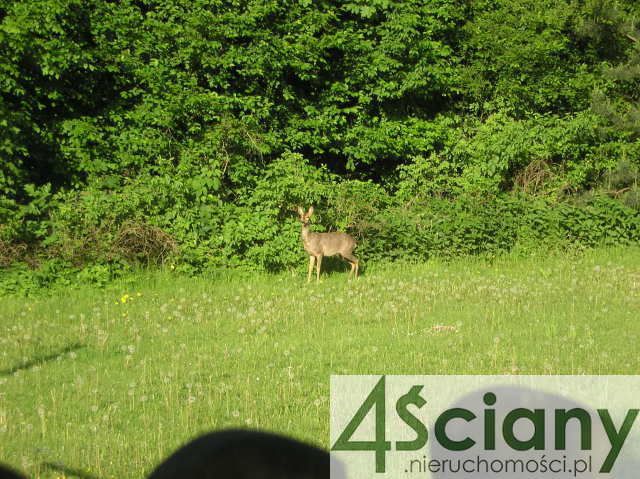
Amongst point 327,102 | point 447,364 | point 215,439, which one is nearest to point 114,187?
point 327,102

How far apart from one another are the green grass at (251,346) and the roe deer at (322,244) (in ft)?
1.38

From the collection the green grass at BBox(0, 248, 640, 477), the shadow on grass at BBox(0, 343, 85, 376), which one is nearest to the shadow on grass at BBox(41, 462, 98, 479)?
the green grass at BBox(0, 248, 640, 477)

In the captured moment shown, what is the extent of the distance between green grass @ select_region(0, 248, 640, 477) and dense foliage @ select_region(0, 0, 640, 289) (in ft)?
5.22

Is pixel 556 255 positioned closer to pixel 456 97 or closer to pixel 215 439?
pixel 456 97

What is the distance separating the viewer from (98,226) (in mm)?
13547

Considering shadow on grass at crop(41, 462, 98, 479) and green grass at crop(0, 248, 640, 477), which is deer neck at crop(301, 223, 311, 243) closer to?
green grass at crop(0, 248, 640, 477)

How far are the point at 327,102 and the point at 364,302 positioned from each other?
8726mm

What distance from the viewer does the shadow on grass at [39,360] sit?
304 inches

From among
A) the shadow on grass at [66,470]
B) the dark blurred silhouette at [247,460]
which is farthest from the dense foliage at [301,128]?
the dark blurred silhouette at [247,460]

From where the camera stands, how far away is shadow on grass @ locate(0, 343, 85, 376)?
25.3 feet

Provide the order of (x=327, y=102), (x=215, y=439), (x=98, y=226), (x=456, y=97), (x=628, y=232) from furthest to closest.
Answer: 1. (x=456, y=97)
2. (x=327, y=102)
3. (x=628, y=232)
4. (x=98, y=226)
5. (x=215, y=439)

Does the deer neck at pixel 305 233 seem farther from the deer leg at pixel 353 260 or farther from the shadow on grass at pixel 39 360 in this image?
the shadow on grass at pixel 39 360

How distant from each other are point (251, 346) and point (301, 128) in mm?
10940

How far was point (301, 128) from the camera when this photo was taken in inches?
741
